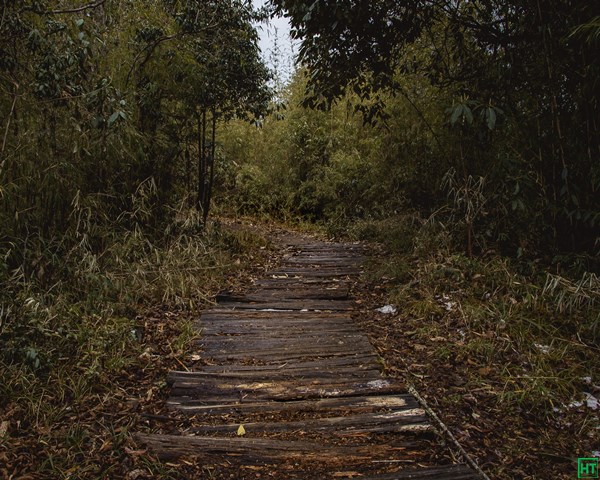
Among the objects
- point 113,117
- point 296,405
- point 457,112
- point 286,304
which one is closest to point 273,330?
point 286,304

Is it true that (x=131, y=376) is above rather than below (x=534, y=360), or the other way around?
below

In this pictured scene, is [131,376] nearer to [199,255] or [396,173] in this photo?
[199,255]

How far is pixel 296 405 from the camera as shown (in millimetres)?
2518

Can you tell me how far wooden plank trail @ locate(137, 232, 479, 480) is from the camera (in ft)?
6.81

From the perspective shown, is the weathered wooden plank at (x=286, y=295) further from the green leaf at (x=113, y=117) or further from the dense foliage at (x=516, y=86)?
the green leaf at (x=113, y=117)

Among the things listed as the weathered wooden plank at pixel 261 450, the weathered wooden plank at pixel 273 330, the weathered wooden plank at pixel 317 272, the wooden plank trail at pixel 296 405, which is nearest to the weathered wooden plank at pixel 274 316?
the wooden plank trail at pixel 296 405

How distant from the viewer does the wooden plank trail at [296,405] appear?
208 centimetres

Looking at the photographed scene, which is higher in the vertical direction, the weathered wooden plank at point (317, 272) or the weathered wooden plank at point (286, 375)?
the weathered wooden plank at point (286, 375)

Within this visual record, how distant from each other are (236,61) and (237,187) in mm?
5131

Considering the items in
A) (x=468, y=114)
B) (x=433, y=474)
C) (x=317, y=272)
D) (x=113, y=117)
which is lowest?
(x=317, y=272)

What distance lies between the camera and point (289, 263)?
6035 mm

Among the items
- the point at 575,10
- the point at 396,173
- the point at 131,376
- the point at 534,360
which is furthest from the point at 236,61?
the point at 534,360

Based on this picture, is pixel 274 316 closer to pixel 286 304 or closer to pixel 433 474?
pixel 286 304

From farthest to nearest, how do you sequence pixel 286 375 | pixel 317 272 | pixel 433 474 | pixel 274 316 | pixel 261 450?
pixel 317 272 < pixel 274 316 < pixel 286 375 < pixel 261 450 < pixel 433 474
